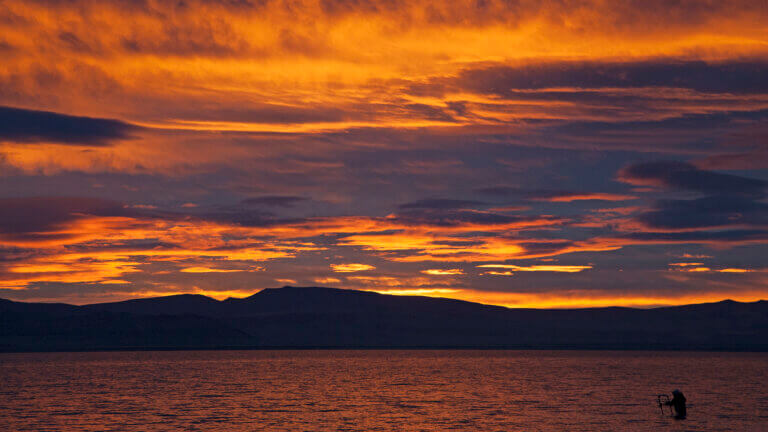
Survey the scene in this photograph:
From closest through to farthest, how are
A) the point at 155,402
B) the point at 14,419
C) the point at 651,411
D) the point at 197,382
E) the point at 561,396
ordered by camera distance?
the point at 14,419 < the point at 651,411 < the point at 155,402 < the point at 561,396 < the point at 197,382

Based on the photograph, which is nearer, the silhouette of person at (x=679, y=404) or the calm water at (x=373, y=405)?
the calm water at (x=373, y=405)

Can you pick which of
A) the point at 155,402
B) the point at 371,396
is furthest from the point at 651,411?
the point at 155,402

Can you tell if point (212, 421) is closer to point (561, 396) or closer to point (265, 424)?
point (265, 424)

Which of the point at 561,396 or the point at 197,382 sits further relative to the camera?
the point at 197,382

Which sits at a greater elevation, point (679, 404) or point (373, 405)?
point (679, 404)

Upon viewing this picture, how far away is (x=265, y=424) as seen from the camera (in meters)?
63.8

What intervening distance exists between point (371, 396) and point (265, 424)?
2945 cm

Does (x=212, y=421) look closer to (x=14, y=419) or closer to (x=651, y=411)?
(x=14, y=419)

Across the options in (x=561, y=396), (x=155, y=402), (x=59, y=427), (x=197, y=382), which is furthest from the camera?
(x=197, y=382)

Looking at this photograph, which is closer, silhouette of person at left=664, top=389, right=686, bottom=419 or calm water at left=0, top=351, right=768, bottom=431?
calm water at left=0, top=351, right=768, bottom=431

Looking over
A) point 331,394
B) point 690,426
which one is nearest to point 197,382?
point 331,394

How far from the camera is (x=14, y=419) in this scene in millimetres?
68125

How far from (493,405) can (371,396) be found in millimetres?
A: 17155

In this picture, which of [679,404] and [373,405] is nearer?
[679,404]
